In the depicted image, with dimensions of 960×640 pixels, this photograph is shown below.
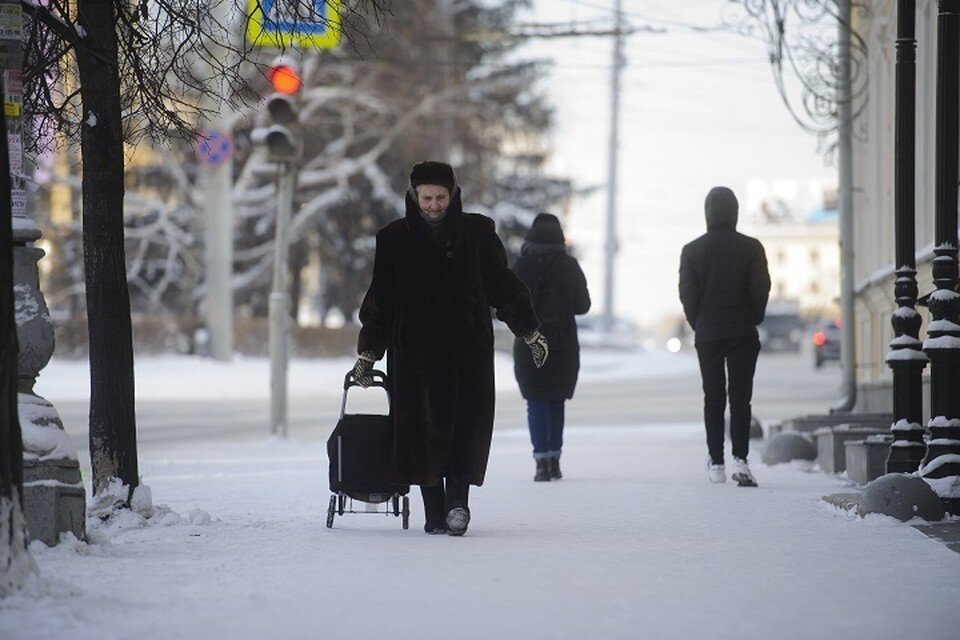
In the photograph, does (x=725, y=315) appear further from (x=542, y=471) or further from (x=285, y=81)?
(x=285, y=81)

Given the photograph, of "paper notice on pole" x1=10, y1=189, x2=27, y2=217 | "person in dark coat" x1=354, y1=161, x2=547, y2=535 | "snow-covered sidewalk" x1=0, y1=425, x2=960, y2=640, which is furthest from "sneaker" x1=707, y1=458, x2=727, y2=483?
"paper notice on pole" x1=10, y1=189, x2=27, y2=217

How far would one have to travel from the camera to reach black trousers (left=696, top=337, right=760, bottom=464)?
11.9 m

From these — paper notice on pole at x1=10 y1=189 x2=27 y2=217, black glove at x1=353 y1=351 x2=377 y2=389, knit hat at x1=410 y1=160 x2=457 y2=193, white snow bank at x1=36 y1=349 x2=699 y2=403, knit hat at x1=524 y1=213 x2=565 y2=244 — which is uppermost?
knit hat at x1=410 y1=160 x2=457 y2=193

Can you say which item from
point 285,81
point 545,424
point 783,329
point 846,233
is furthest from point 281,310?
point 783,329

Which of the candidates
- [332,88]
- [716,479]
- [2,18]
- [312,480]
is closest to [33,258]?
[2,18]

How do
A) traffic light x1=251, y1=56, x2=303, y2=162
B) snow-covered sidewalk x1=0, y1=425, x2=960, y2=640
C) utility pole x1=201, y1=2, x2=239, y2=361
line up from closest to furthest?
snow-covered sidewalk x1=0, y1=425, x2=960, y2=640 → traffic light x1=251, y1=56, x2=303, y2=162 → utility pole x1=201, y1=2, x2=239, y2=361

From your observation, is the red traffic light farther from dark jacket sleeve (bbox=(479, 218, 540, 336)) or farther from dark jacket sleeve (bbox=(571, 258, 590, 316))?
dark jacket sleeve (bbox=(479, 218, 540, 336))

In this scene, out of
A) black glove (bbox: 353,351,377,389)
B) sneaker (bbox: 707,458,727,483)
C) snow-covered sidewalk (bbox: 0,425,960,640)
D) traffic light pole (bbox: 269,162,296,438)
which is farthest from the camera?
traffic light pole (bbox: 269,162,296,438)

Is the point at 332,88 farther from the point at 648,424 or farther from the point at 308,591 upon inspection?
the point at 308,591

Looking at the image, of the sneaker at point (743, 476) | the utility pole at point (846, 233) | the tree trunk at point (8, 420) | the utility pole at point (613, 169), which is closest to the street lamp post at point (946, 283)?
the sneaker at point (743, 476)

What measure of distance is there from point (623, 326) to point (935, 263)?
6278 cm

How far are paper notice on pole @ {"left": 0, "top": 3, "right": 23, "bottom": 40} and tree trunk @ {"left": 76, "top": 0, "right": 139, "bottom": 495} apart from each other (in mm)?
798

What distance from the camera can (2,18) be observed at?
785 cm

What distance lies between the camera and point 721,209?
481 inches
